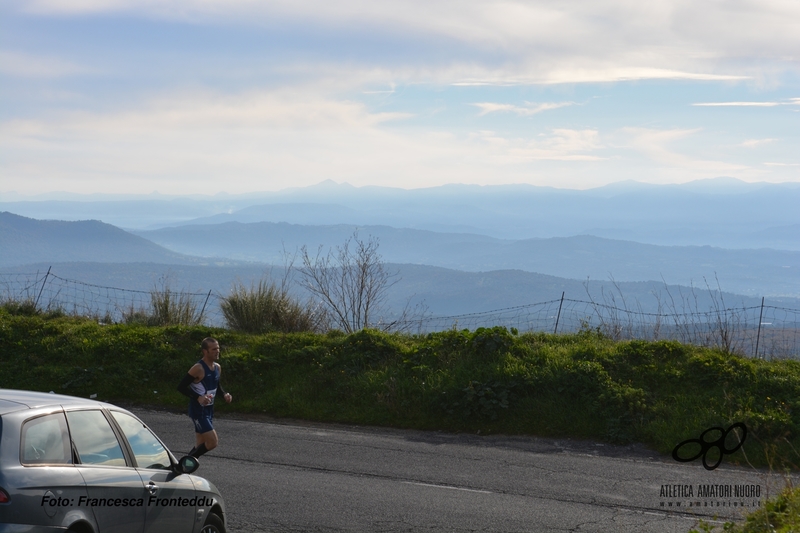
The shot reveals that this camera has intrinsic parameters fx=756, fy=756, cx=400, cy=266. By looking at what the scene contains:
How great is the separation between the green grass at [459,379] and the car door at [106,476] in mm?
8365

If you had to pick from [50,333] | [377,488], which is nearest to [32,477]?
[377,488]

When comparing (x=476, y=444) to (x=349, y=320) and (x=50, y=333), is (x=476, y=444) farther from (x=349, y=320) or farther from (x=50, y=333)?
(x=50, y=333)

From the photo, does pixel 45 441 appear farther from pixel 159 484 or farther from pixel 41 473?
pixel 159 484

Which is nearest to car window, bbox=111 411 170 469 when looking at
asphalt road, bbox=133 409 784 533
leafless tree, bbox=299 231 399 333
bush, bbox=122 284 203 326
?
asphalt road, bbox=133 409 784 533

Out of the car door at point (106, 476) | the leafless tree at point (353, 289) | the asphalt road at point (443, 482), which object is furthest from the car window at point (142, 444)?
the leafless tree at point (353, 289)

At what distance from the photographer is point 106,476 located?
191 inches

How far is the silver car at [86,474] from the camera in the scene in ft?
13.8

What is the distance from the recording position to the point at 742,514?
25.4 ft

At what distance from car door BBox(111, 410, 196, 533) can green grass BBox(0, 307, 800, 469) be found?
7686 millimetres

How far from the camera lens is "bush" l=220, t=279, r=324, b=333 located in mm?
18500

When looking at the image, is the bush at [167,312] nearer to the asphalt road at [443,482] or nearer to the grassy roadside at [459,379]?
the grassy roadside at [459,379]

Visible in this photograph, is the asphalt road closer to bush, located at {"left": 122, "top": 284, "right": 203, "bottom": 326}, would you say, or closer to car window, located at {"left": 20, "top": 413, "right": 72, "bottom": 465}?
car window, located at {"left": 20, "top": 413, "right": 72, "bottom": 465}

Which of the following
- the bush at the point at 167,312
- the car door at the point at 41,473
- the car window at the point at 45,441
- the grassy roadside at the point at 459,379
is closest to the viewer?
the car door at the point at 41,473

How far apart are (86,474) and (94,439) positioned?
0.34 metres
